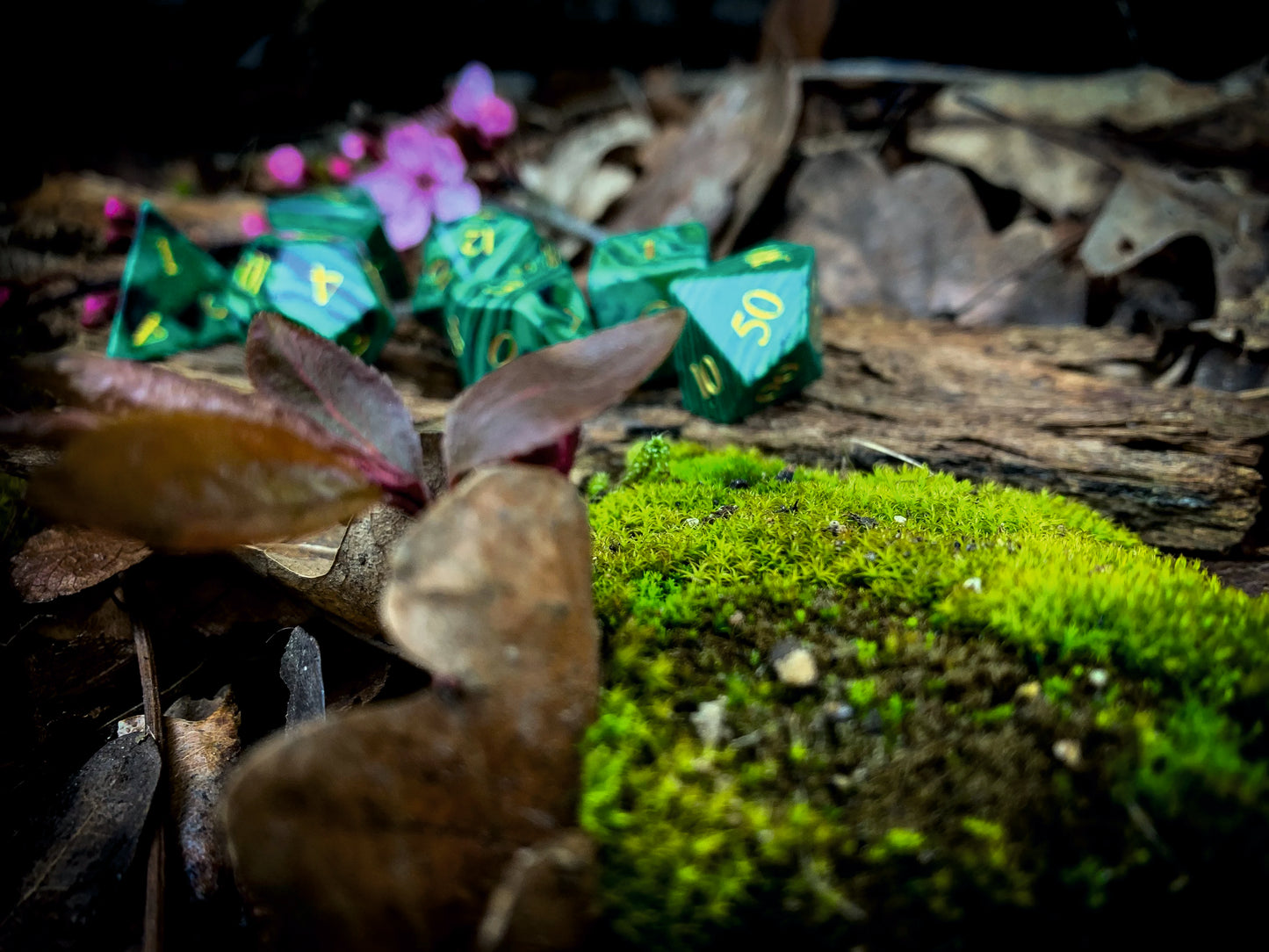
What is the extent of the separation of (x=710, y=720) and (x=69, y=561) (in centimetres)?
141

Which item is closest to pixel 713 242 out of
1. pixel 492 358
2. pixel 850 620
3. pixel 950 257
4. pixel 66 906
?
pixel 950 257

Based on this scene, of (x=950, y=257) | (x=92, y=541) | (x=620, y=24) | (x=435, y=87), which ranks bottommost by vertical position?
(x=92, y=541)

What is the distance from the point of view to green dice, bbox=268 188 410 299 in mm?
2861

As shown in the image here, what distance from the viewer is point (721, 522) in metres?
1.39

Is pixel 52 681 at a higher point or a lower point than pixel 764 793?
lower

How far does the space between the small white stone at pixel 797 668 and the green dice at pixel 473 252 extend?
1703mm

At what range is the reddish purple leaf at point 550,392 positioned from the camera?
1.13 m

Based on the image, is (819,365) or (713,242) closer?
(819,365)

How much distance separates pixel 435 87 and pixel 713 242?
8.60ft

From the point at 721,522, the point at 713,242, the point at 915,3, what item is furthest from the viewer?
the point at 915,3

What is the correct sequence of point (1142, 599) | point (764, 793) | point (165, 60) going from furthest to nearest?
point (165, 60) < point (1142, 599) < point (764, 793)

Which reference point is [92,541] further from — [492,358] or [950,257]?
[950,257]

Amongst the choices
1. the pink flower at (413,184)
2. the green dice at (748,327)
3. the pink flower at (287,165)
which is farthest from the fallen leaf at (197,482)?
the pink flower at (287,165)

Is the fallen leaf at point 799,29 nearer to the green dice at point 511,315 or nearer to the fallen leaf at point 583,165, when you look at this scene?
the fallen leaf at point 583,165
